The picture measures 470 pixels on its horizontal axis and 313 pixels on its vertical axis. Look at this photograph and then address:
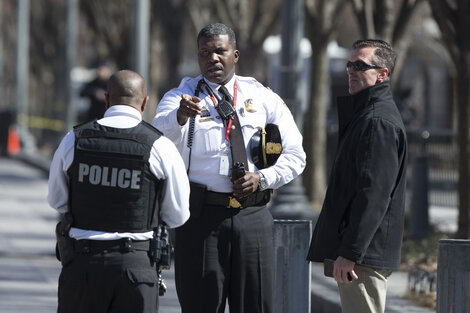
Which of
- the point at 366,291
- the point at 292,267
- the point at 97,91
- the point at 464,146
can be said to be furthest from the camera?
the point at 97,91

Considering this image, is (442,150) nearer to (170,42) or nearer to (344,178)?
(344,178)

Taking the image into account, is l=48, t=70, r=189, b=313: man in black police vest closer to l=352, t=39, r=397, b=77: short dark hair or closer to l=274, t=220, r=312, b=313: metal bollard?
l=352, t=39, r=397, b=77: short dark hair

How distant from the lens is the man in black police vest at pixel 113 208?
4.84 meters

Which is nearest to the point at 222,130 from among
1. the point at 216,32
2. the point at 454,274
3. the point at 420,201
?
the point at 216,32

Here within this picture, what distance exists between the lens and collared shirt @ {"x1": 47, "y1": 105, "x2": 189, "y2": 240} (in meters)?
4.91

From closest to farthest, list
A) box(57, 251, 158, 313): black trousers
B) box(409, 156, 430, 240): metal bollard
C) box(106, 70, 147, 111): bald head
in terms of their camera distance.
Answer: box(57, 251, 158, 313): black trousers
box(106, 70, 147, 111): bald head
box(409, 156, 430, 240): metal bollard

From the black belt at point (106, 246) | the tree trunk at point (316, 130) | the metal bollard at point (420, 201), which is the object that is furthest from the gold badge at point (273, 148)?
the tree trunk at point (316, 130)

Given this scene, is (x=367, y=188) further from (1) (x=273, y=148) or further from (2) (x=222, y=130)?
(2) (x=222, y=130)

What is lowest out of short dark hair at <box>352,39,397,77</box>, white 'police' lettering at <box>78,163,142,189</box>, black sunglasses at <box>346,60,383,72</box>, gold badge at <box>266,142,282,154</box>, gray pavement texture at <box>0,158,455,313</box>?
gray pavement texture at <box>0,158,455,313</box>

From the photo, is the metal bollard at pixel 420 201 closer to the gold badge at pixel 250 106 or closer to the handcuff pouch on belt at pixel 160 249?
the gold badge at pixel 250 106

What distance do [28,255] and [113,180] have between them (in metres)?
7.43

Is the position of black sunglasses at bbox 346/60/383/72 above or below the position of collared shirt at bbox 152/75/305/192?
above

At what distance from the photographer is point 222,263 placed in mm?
5445

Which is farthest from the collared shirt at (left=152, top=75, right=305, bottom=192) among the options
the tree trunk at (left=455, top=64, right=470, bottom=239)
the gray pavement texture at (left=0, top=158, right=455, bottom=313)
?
the tree trunk at (left=455, top=64, right=470, bottom=239)
